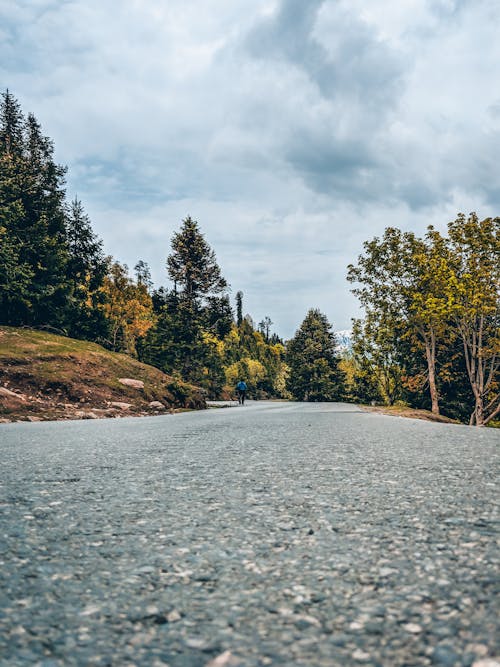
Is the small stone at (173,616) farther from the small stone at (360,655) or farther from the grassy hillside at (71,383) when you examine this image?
the grassy hillside at (71,383)

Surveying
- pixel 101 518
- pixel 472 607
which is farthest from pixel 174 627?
pixel 101 518

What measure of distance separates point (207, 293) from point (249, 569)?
37.0 m

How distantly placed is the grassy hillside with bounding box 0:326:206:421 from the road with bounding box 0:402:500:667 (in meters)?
13.0

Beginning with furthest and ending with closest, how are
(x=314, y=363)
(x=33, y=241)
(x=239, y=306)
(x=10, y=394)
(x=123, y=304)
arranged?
(x=239, y=306) → (x=314, y=363) → (x=123, y=304) → (x=33, y=241) → (x=10, y=394)

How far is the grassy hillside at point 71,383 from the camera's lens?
653 inches

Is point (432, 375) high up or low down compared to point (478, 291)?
down

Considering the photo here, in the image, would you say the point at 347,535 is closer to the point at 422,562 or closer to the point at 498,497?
the point at 422,562

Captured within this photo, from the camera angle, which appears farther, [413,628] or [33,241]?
[33,241]

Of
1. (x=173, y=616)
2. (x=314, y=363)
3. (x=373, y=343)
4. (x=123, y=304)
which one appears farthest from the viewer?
(x=314, y=363)

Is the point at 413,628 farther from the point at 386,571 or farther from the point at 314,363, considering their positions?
the point at 314,363

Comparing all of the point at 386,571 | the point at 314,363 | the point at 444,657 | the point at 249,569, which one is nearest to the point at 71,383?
the point at 249,569

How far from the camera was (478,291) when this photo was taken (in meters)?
23.8

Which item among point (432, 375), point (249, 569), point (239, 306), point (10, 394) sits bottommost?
point (249, 569)

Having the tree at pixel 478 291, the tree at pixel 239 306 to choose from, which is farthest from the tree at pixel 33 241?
the tree at pixel 239 306
